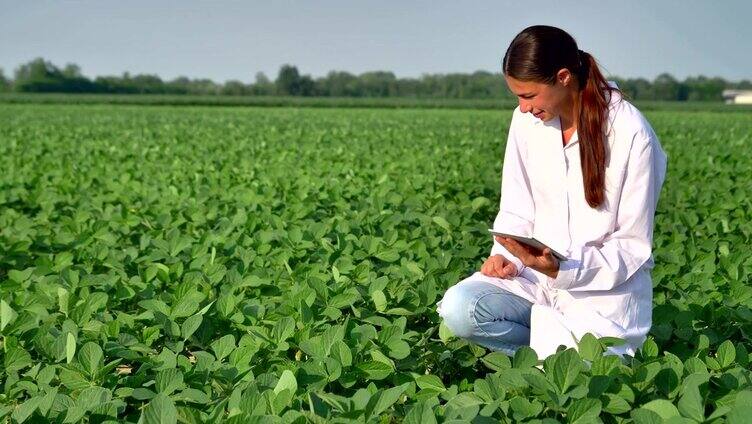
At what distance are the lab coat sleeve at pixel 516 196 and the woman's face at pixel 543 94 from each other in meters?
0.23

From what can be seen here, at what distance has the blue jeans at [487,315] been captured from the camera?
284 centimetres

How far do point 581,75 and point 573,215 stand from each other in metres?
0.51

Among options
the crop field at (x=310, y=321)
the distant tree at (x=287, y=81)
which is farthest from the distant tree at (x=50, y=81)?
the crop field at (x=310, y=321)

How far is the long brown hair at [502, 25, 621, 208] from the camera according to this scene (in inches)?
103

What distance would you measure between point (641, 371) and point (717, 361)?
1.30ft

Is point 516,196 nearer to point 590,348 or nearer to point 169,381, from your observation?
point 590,348

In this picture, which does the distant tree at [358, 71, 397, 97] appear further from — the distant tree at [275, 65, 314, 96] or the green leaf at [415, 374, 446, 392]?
the green leaf at [415, 374, 446, 392]

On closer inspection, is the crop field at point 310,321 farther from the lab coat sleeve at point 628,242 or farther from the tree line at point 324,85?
the tree line at point 324,85

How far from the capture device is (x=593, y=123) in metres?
2.69

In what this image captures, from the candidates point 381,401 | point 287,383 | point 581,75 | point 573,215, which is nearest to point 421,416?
point 381,401

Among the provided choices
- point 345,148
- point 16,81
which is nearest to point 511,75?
point 345,148

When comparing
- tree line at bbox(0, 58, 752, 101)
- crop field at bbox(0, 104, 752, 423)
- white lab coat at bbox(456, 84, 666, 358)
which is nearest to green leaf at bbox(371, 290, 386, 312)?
crop field at bbox(0, 104, 752, 423)

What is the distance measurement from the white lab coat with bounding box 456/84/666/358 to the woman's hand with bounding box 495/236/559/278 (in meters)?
0.08

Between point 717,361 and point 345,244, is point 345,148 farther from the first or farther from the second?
point 717,361
